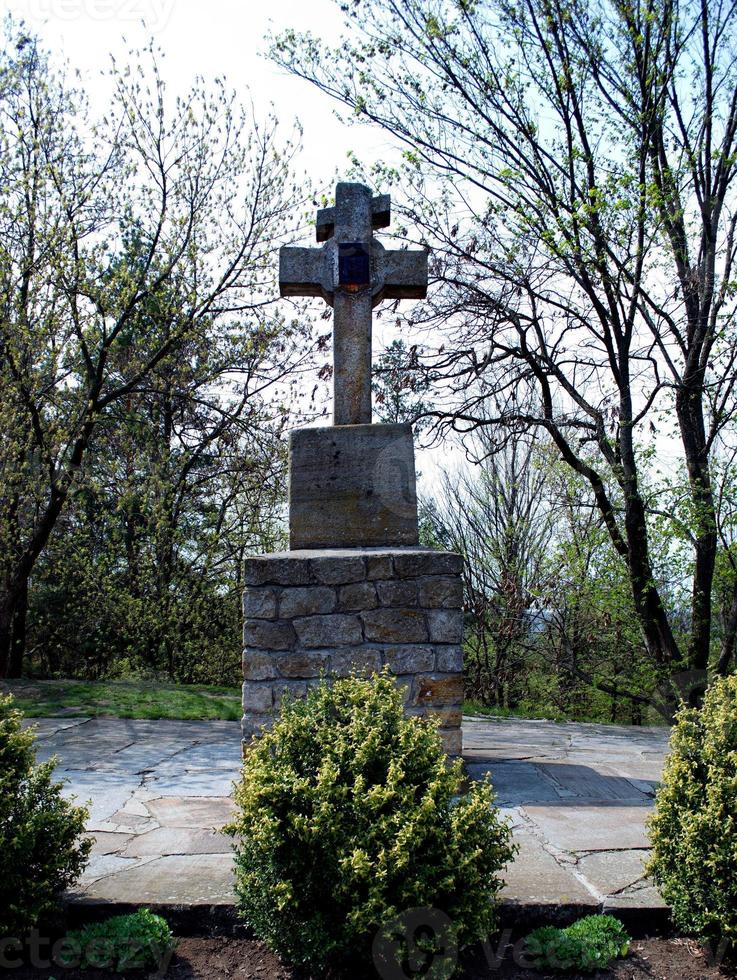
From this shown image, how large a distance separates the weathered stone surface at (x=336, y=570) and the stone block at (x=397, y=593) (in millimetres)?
121

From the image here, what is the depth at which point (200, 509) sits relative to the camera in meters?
12.0

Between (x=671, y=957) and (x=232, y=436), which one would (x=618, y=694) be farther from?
(x=671, y=957)

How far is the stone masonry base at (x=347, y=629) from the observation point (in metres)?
4.34

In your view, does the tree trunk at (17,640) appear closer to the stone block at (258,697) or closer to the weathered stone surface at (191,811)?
the weathered stone surface at (191,811)

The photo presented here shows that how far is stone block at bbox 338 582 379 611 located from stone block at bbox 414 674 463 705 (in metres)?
0.47

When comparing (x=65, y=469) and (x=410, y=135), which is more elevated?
(x=410, y=135)

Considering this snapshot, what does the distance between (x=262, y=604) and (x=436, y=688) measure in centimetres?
100

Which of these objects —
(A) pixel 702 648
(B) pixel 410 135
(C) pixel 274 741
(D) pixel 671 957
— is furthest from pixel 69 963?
(B) pixel 410 135

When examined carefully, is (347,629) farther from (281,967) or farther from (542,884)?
(281,967)

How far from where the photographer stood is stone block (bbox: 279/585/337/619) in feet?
14.3

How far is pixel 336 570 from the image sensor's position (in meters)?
4.37

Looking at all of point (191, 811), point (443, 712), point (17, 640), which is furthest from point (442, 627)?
point (17, 640)

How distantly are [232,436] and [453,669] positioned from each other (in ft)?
26.3

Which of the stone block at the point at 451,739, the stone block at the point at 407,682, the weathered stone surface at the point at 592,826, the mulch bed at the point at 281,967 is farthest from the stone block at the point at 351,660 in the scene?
the mulch bed at the point at 281,967
